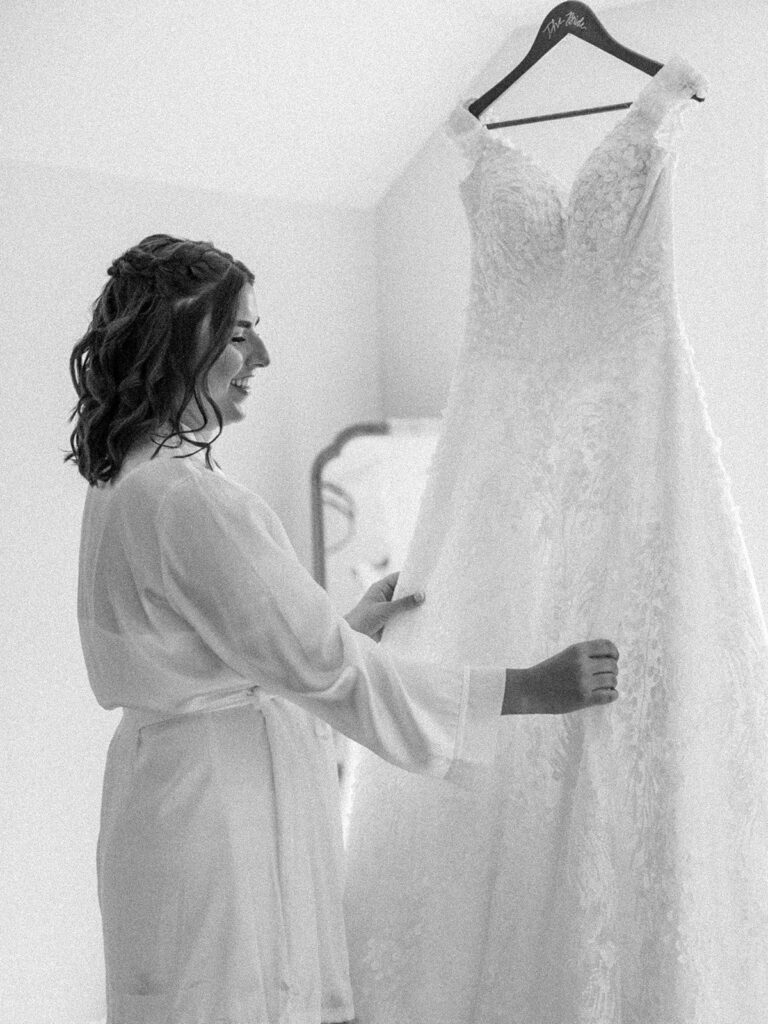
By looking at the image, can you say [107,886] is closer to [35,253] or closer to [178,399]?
[178,399]

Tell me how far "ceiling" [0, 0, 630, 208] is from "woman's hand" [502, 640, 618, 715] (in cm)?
149

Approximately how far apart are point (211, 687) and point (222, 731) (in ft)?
0.19

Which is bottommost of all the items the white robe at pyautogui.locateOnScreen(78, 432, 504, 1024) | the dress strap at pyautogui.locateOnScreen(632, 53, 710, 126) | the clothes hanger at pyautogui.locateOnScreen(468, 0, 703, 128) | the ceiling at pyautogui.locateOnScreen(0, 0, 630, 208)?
the white robe at pyautogui.locateOnScreen(78, 432, 504, 1024)

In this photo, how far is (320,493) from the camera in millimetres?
3117

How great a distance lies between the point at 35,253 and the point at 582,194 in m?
1.33

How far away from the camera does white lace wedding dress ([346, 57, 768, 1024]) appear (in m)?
1.32

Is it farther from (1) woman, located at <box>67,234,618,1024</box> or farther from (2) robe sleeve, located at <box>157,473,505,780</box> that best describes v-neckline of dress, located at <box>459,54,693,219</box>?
(2) robe sleeve, located at <box>157,473,505,780</box>

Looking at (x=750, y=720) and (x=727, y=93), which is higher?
(x=727, y=93)

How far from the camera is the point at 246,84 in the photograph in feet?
8.58

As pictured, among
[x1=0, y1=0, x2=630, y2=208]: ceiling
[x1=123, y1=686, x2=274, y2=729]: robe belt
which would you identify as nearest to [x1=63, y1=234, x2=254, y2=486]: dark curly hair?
[x1=123, y1=686, x2=274, y2=729]: robe belt

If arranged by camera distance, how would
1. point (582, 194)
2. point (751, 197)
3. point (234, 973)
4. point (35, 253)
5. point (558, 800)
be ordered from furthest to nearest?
1. point (751, 197)
2. point (35, 253)
3. point (582, 194)
4. point (558, 800)
5. point (234, 973)

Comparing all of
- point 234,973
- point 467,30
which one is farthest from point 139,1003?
point 467,30

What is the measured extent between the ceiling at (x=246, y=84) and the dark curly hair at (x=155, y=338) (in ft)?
3.21

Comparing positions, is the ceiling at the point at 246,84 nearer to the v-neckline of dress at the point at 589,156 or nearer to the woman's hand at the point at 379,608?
the v-neckline of dress at the point at 589,156
